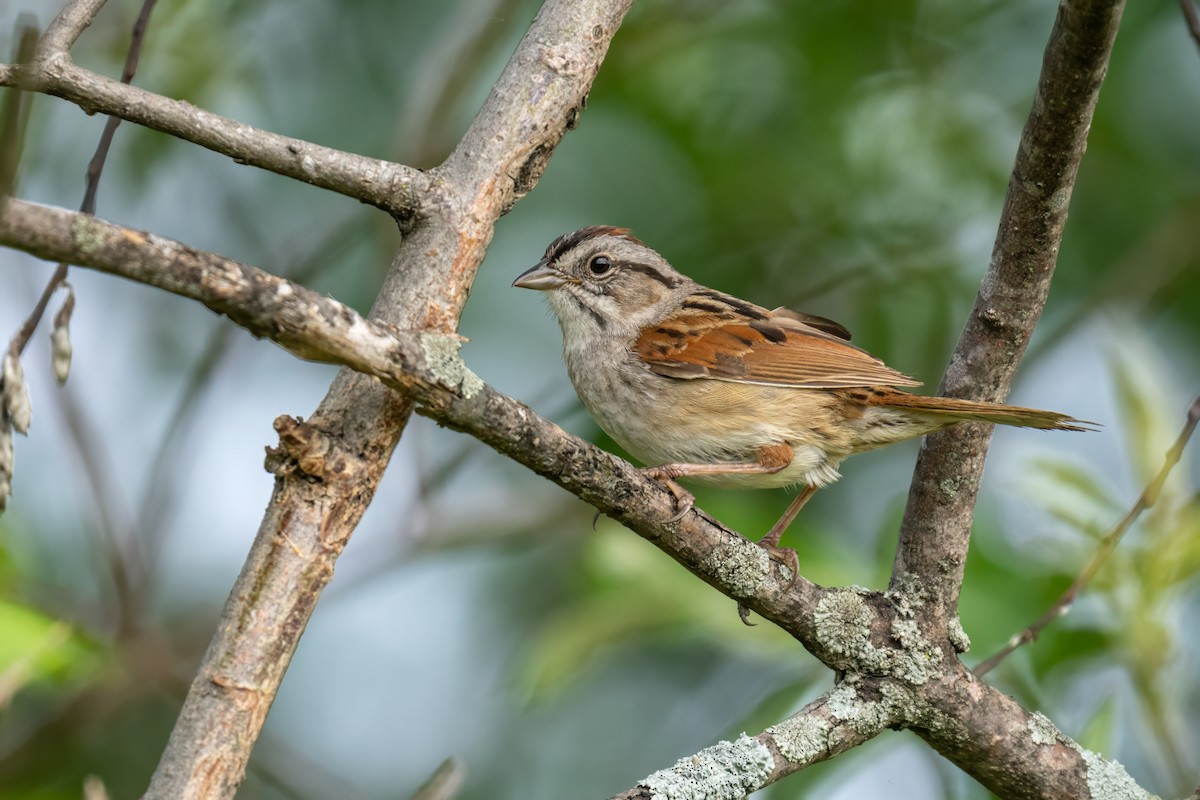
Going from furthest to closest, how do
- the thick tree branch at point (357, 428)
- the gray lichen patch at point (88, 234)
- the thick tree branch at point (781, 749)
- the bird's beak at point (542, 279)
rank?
1. the bird's beak at point (542, 279)
2. the thick tree branch at point (781, 749)
3. the thick tree branch at point (357, 428)
4. the gray lichen patch at point (88, 234)

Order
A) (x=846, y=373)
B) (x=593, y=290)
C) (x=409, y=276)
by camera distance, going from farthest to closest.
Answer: (x=593, y=290)
(x=846, y=373)
(x=409, y=276)

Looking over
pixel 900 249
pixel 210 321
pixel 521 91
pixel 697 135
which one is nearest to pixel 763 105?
pixel 697 135

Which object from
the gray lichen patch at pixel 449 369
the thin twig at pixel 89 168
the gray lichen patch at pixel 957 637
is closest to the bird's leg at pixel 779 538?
the gray lichen patch at pixel 957 637

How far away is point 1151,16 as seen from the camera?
629cm

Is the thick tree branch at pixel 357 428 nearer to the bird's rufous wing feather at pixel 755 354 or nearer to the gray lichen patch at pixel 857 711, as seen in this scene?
the gray lichen patch at pixel 857 711


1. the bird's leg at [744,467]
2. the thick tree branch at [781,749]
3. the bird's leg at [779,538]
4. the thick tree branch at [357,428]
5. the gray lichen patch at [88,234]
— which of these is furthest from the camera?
the bird's leg at [744,467]

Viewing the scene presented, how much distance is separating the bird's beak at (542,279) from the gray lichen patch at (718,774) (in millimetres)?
2496

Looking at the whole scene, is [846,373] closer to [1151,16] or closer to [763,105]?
[763,105]

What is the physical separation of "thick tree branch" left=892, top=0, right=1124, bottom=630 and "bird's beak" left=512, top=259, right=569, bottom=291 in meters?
1.97

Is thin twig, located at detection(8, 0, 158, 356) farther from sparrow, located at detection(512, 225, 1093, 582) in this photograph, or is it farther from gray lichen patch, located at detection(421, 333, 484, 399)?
sparrow, located at detection(512, 225, 1093, 582)

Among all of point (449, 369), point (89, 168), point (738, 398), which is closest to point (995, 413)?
point (738, 398)

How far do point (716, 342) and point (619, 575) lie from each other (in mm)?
1087

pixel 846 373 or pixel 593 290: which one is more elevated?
pixel 593 290

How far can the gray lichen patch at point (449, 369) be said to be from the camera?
87.4 inches
